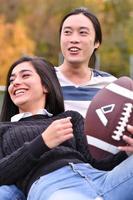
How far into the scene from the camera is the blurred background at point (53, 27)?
87.6 ft

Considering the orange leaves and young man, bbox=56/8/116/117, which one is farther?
the orange leaves

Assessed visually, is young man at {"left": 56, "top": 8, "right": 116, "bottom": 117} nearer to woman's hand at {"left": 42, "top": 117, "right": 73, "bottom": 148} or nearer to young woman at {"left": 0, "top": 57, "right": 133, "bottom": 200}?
young woman at {"left": 0, "top": 57, "right": 133, "bottom": 200}

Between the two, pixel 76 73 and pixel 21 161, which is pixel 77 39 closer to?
pixel 76 73

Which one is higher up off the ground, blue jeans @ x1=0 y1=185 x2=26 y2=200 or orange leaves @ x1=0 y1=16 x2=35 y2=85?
blue jeans @ x1=0 y1=185 x2=26 y2=200

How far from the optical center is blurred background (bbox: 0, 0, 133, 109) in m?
26.7

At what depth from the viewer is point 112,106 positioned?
9.80 feet

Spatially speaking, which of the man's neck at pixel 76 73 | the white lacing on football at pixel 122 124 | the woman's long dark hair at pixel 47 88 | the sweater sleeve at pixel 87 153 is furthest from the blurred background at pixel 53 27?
the white lacing on football at pixel 122 124

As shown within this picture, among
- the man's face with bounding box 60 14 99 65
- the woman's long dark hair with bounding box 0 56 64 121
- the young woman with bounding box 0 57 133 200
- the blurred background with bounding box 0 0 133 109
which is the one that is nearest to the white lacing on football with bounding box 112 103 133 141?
the young woman with bounding box 0 57 133 200

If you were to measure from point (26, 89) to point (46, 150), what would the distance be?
0.51 metres

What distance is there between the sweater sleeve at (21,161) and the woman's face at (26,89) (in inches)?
14.4

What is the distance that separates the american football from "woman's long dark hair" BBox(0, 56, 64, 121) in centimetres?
55

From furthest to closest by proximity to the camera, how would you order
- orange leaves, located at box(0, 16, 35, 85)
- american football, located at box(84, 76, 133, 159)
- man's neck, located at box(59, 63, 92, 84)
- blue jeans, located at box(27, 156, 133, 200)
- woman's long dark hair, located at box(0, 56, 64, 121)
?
orange leaves, located at box(0, 16, 35, 85)
man's neck, located at box(59, 63, 92, 84)
woman's long dark hair, located at box(0, 56, 64, 121)
american football, located at box(84, 76, 133, 159)
blue jeans, located at box(27, 156, 133, 200)

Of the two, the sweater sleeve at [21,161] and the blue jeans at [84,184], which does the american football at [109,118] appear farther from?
the sweater sleeve at [21,161]

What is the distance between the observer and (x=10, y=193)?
10.3 ft
